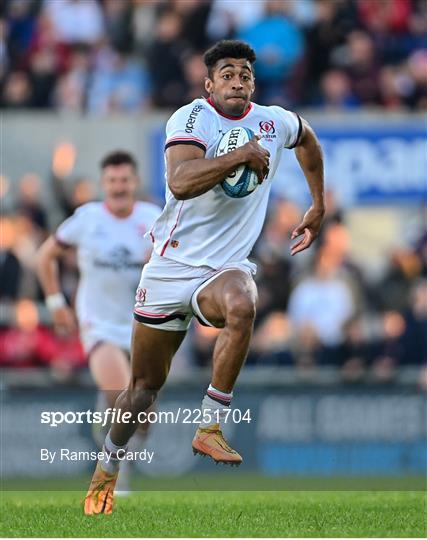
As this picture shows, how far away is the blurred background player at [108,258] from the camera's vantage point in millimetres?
13289

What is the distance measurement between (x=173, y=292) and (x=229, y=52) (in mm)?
1597

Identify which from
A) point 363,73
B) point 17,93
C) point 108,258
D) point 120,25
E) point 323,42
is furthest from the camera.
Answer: point 120,25

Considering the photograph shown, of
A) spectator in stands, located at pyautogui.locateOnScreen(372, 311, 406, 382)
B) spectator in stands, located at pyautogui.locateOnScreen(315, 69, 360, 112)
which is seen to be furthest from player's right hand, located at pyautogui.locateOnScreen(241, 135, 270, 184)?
spectator in stands, located at pyautogui.locateOnScreen(315, 69, 360, 112)

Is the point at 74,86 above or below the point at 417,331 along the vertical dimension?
above

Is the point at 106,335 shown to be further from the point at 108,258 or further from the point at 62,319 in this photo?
the point at 108,258

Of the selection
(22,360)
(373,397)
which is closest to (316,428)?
(373,397)

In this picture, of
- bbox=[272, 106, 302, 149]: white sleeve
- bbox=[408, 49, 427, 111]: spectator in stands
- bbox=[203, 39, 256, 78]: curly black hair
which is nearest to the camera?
bbox=[203, 39, 256, 78]: curly black hair

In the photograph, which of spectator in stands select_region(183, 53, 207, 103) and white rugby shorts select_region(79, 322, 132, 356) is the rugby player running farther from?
spectator in stands select_region(183, 53, 207, 103)

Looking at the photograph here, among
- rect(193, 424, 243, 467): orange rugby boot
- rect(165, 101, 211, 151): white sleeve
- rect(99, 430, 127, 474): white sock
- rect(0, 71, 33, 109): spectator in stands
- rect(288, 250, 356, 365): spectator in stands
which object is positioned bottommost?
rect(288, 250, 356, 365): spectator in stands

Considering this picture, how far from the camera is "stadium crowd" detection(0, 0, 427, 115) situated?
19.5 metres

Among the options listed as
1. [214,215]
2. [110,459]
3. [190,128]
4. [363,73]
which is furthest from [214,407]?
[363,73]

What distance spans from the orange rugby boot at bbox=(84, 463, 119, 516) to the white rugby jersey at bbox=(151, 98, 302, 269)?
1.60m

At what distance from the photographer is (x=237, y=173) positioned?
372 inches

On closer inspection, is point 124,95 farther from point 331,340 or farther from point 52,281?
point 52,281
